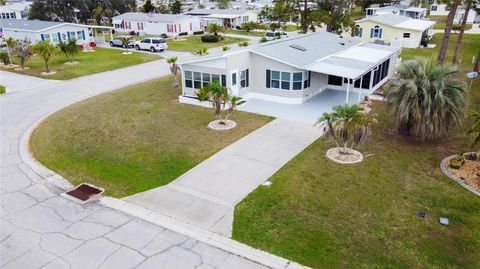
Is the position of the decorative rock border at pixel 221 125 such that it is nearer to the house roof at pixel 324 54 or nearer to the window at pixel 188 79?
the house roof at pixel 324 54

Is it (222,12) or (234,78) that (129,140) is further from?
(222,12)

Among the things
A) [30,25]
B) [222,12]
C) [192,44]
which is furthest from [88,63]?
[222,12]

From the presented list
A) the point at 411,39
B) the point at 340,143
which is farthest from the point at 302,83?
the point at 411,39

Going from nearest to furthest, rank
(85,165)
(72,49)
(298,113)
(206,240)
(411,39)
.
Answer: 1. (206,240)
2. (85,165)
3. (298,113)
4. (72,49)
5. (411,39)

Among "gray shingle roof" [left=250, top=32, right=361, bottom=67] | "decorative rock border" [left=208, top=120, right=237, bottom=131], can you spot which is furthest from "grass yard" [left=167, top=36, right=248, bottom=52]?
"decorative rock border" [left=208, top=120, right=237, bottom=131]

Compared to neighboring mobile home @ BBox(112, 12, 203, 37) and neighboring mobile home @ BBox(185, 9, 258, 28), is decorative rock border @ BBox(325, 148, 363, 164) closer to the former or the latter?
neighboring mobile home @ BBox(112, 12, 203, 37)

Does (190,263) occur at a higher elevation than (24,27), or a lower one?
lower

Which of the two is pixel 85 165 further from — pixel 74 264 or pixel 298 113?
pixel 298 113
